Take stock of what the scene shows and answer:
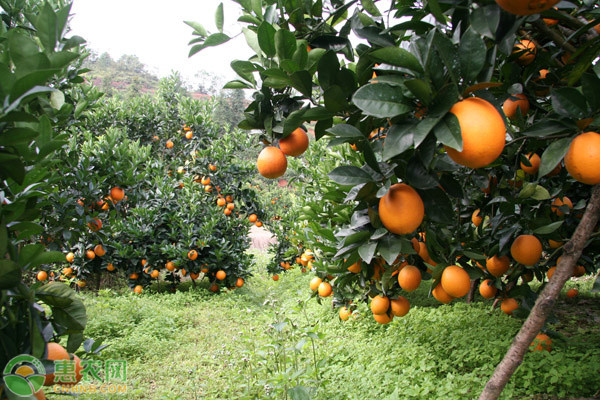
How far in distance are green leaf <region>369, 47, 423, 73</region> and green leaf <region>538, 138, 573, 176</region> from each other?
41 centimetres

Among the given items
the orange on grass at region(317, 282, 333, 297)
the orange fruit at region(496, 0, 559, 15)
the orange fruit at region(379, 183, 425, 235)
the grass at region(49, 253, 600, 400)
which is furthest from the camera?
the orange on grass at region(317, 282, 333, 297)

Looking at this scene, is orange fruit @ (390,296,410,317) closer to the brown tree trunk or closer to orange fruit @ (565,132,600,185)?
the brown tree trunk

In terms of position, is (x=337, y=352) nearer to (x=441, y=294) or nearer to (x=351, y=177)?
(x=441, y=294)

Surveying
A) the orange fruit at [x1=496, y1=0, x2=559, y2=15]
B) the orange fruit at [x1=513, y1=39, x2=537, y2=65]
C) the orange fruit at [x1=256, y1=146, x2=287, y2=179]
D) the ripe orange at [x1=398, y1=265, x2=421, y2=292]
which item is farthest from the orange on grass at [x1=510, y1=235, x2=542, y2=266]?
the orange fruit at [x1=496, y1=0, x2=559, y2=15]

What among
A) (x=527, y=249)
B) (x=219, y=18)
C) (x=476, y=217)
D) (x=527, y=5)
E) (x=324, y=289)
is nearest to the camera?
(x=527, y=5)

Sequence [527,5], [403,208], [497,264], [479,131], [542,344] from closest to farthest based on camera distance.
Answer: [527,5]
[479,131]
[403,208]
[497,264]
[542,344]

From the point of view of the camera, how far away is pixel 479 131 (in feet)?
2.30

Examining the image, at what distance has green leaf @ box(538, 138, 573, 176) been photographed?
0.87 metres

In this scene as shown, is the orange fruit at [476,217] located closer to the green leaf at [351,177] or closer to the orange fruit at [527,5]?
the green leaf at [351,177]

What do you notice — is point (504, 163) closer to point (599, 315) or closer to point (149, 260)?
point (599, 315)

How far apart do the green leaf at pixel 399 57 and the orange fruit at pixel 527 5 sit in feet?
0.64

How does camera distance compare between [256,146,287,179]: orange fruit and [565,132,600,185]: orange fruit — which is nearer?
[565,132,600,185]: orange fruit

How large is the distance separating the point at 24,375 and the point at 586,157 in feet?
4.33

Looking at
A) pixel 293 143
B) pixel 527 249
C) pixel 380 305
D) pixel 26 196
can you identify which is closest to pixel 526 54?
pixel 527 249
